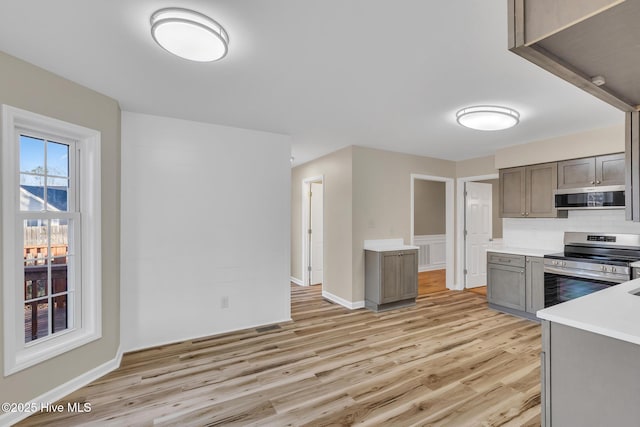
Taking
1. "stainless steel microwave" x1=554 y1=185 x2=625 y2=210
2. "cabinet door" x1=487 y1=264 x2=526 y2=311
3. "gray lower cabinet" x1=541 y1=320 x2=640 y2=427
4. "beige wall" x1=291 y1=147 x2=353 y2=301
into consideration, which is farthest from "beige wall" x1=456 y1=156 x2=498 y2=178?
"gray lower cabinet" x1=541 y1=320 x2=640 y2=427

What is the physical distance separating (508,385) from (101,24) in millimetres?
3819

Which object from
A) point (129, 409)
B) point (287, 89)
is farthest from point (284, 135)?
point (129, 409)

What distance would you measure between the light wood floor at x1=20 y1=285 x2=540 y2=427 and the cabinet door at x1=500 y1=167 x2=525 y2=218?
5.16 ft

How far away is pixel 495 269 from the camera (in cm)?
428

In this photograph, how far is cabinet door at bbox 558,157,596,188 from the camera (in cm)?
357

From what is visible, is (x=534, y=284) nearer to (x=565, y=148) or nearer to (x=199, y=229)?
(x=565, y=148)

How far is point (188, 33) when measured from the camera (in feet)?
5.24

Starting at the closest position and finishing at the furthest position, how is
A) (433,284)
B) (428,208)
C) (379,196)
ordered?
(379,196) < (433,284) < (428,208)

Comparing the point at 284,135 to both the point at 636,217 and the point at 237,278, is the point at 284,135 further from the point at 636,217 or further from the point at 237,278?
the point at 636,217

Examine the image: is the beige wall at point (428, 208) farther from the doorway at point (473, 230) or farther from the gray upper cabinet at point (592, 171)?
the gray upper cabinet at point (592, 171)

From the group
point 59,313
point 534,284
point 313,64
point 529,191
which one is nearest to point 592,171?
point 529,191

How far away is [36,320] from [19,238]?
668 mm

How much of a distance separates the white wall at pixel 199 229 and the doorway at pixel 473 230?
343 cm

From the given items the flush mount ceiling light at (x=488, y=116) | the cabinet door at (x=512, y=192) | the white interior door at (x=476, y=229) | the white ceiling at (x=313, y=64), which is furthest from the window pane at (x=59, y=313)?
the white interior door at (x=476, y=229)
